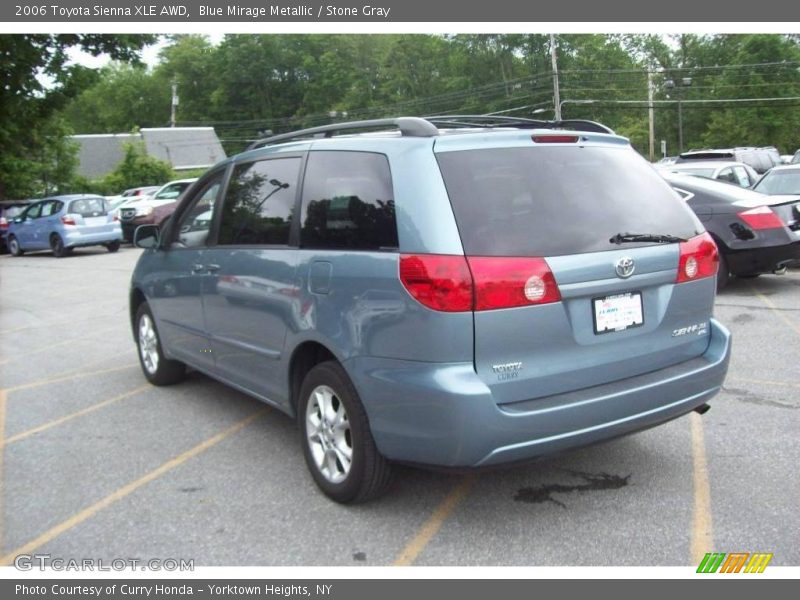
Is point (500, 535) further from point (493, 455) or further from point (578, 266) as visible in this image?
point (578, 266)

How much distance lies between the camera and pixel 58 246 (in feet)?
67.4

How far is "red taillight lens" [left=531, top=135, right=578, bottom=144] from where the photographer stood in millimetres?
3682

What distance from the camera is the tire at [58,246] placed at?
20406mm

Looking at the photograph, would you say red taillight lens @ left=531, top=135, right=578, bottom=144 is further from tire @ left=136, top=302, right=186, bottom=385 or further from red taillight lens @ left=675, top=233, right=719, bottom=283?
tire @ left=136, top=302, right=186, bottom=385

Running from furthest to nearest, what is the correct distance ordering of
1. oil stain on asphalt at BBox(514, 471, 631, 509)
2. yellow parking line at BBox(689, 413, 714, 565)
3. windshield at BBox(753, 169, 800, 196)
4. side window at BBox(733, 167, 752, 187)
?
side window at BBox(733, 167, 752, 187), windshield at BBox(753, 169, 800, 196), oil stain on asphalt at BBox(514, 471, 631, 509), yellow parking line at BBox(689, 413, 714, 565)

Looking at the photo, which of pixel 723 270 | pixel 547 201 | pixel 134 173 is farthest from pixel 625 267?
pixel 134 173

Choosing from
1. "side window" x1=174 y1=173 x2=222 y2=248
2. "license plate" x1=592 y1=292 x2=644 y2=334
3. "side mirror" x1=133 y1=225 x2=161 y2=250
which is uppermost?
"side window" x1=174 y1=173 x2=222 y2=248

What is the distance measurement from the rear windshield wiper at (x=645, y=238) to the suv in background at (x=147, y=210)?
1830cm

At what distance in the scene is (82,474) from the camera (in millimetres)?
4473

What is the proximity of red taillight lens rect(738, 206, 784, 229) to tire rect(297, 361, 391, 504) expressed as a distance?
696cm

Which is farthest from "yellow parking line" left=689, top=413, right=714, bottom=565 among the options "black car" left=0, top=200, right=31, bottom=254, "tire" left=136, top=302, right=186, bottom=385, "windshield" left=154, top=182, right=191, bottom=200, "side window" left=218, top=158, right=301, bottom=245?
"black car" left=0, top=200, right=31, bottom=254

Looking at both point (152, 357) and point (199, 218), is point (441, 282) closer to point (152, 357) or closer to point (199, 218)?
point (199, 218)

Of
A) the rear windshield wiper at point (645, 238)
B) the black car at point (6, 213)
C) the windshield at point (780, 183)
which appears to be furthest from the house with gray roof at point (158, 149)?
the rear windshield wiper at point (645, 238)

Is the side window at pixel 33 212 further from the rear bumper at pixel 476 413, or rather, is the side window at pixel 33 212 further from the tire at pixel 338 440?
the rear bumper at pixel 476 413
